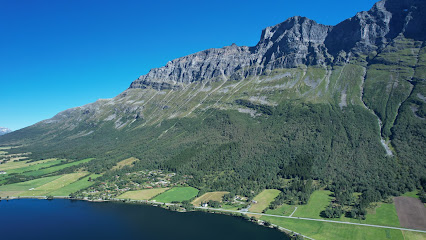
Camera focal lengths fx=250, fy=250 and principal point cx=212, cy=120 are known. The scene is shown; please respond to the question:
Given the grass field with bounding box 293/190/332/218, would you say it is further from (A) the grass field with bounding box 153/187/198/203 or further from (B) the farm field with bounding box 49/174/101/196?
(B) the farm field with bounding box 49/174/101/196

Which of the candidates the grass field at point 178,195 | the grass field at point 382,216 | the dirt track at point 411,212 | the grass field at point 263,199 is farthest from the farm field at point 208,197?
the dirt track at point 411,212

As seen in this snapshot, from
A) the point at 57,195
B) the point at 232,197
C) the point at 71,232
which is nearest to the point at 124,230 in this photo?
the point at 71,232

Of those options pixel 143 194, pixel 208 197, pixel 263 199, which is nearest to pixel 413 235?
pixel 263 199

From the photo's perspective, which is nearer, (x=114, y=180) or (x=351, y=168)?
(x=351, y=168)

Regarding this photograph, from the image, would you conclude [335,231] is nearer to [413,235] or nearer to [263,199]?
[413,235]

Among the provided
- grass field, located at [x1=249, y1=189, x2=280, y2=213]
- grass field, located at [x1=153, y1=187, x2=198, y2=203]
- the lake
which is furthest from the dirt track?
grass field, located at [x1=153, y1=187, x2=198, y2=203]

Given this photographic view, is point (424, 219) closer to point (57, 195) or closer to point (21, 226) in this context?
point (21, 226)
